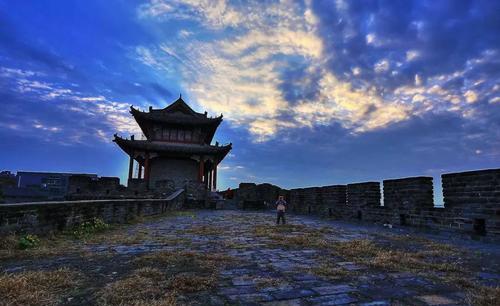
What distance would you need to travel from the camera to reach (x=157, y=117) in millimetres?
28875

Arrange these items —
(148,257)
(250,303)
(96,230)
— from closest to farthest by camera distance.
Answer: (250,303) → (148,257) → (96,230)

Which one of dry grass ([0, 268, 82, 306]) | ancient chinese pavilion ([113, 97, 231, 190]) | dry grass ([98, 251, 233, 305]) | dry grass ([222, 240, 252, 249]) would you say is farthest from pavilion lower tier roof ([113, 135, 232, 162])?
dry grass ([0, 268, 82, 306])

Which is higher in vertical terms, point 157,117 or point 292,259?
point 157,117

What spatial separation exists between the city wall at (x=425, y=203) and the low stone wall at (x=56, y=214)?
791 cm

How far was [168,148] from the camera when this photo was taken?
91.8 feet

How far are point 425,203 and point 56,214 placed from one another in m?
8.78

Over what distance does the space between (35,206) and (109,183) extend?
17.8 metres

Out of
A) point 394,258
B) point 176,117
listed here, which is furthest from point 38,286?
point 176,117

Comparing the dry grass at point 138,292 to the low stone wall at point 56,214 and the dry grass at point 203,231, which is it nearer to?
the low stone wall at point 56,214

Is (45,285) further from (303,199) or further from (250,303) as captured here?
(303,199)

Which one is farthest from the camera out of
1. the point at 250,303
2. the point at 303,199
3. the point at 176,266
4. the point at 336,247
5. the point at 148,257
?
the point at 303,199

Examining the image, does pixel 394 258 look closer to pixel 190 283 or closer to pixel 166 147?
pixel 190 283

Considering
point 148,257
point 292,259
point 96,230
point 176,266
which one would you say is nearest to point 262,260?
point 292,259

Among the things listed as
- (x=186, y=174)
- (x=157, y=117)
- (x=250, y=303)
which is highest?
(x=157, y=117)
